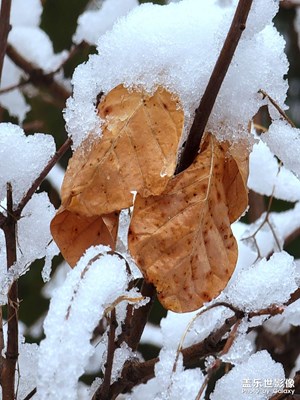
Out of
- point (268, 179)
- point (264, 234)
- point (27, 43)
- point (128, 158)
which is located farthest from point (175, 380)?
point (27, 43)

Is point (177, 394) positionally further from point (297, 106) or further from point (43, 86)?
point (297, 106)

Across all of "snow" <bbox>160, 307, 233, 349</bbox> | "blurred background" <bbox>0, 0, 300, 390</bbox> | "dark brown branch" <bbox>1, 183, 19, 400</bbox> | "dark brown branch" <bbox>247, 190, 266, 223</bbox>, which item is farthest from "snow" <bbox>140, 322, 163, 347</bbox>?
"dark brown branch" <bbox>1, 183, 19, 400</bbox>

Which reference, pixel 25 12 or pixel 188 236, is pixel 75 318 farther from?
pixel 25 12

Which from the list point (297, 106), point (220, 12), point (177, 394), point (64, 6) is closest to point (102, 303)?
point (177, 394)

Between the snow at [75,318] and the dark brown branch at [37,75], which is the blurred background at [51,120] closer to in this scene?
the dark brown branch at [37,75]

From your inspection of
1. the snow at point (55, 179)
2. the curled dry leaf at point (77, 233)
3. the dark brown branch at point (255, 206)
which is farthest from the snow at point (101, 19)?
the curled dry leaf at point (77, 233)

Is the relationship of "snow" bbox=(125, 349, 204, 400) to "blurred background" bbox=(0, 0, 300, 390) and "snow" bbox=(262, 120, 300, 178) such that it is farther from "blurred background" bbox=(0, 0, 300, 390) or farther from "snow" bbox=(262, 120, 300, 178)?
"blurred background" bbox=(0, 0, 300, 390)
